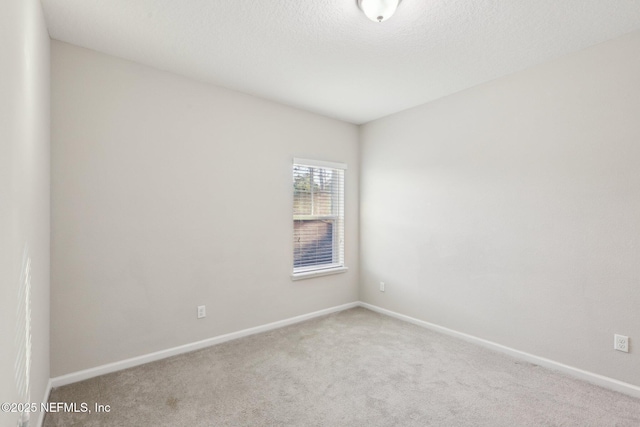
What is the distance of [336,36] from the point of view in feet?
7.63

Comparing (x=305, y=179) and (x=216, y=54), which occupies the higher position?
(x=216, y=54)

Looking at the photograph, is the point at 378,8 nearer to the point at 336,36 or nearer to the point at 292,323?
the point at 336,36

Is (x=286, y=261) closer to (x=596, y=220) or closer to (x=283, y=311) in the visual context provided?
(x=283, y=311)

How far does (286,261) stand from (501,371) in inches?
93.9

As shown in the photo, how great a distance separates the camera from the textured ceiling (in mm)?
2020

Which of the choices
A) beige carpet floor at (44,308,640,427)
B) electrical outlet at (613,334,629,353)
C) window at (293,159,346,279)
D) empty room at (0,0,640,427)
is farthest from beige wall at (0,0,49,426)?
electrical outlet at (613,334,629,353)

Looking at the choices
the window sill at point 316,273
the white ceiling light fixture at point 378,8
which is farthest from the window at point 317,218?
the white ceiling light fixture at point 378,8

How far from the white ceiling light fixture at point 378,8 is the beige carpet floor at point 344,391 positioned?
2595 mm

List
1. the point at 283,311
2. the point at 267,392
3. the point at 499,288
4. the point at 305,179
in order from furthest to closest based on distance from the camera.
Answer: the point at 305,179, the point at 283,311, the point at 499,288, the point at 267,392

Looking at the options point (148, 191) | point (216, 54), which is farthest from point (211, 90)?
point (148, 191)

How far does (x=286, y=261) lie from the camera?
148 inches

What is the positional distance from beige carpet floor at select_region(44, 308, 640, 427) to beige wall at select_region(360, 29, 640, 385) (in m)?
0.39

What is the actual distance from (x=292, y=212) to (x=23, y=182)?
2560mm

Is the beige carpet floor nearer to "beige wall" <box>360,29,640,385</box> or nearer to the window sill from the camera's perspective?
"beige wall" <box>360,29,640,385</box>
